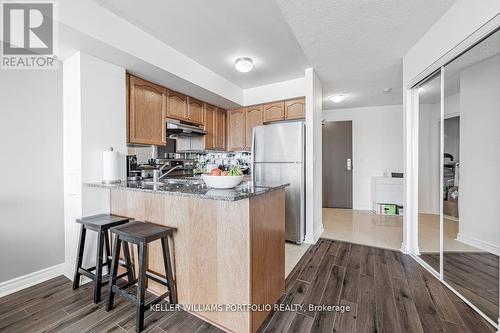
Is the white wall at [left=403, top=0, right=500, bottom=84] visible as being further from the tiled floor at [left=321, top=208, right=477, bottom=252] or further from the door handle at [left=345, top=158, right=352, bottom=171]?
the door handle at [left=345, top=158, right=352, bottom=171]

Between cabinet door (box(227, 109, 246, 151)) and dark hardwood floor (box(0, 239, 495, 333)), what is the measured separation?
101 inches

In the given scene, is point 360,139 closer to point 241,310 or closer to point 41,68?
point 241,310

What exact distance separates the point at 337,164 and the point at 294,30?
12.9ft

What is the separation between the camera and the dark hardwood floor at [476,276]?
166 centimetres

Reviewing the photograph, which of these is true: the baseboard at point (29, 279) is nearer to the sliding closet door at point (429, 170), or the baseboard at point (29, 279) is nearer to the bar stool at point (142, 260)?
the bar stool at point (142, 260)

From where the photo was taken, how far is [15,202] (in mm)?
2025

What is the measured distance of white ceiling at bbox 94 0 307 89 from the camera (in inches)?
76.0

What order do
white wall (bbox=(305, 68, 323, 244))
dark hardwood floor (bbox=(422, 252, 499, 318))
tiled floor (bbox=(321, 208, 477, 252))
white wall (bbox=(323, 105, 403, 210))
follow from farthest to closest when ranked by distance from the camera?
white wall (bbox=(323, 105, 403, 210))
white wall (bbox=(305, 68, 323, 244))
tiled floor (bbox=(321, 208, 477, 252))
dark hardwood floor (bbox=(422, 252, 499, 318))

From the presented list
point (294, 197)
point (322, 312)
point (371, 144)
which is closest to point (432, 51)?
point (294, 197)

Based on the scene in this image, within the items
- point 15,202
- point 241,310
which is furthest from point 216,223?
point 15,202

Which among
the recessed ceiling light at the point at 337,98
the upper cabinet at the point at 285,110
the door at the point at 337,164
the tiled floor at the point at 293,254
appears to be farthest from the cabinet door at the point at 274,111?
the door at the point at 337,164

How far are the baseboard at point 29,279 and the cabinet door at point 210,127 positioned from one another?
251 centimetres

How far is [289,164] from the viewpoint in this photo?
3.23 metres

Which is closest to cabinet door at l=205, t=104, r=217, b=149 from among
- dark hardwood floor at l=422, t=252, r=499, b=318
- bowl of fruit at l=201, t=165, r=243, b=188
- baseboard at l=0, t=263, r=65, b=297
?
bowl of fruit at l=201, t=165, r=243, b=188
